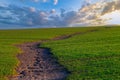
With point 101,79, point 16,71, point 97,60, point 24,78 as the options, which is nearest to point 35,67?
point 16,71

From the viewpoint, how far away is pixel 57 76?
91.7ft

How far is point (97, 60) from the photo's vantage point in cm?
3488

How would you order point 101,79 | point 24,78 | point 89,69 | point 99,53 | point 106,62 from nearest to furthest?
1. point 101,79
2. point 24,78
3. point 89,69
4. point 106,62
5. point 99,53

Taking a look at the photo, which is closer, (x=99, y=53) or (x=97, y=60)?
(x=97, y=60)

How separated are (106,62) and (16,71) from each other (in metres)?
10.5

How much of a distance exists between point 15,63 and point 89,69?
9972 mm

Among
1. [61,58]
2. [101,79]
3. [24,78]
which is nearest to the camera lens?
[101,79]

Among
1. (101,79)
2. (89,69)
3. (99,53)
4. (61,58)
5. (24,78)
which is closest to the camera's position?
(101,79)

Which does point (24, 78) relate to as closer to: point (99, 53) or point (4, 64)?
point (4, 64)

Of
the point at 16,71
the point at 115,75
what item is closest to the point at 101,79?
the point at 115,75

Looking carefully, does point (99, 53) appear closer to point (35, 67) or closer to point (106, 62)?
point (106, 62)

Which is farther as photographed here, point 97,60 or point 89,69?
point 97,60

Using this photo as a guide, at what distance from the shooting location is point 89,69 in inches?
1168

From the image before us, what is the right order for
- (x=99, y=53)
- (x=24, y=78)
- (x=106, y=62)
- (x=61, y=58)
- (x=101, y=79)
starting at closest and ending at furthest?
(x=101, y=79), (x=24, y=78), (x=106, y=62), (x=61, y=58), (x=99, y=53)
